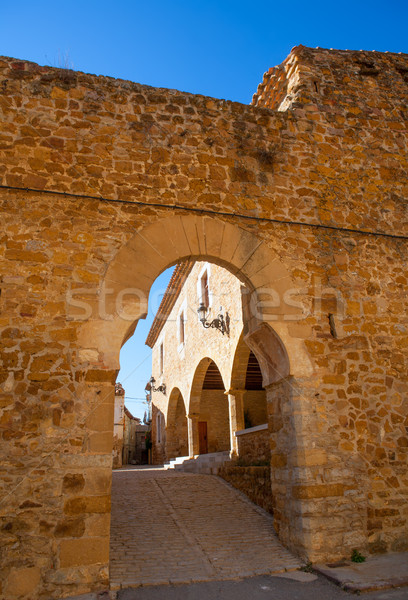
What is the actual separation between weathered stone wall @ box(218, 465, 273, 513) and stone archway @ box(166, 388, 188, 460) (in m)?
7.95

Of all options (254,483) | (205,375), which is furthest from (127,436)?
(254,483)

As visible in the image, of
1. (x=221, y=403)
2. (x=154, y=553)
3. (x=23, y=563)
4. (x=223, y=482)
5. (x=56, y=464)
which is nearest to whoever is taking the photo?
(x=23, y=563)

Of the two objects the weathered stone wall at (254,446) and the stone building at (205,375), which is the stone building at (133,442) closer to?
the stone building at (205,375)

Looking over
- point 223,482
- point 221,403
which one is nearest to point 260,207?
point 223,482

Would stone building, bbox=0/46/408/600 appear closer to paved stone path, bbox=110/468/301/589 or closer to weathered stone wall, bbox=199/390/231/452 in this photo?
paved stone path, bbox=110/468/301/589

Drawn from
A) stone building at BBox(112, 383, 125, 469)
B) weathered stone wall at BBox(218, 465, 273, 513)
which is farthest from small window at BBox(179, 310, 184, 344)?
weathered stone wall at BBox(218, 465, 273, 513)

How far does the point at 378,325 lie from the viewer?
543cm

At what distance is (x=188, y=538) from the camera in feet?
16.7

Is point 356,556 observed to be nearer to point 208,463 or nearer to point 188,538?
point 188,538

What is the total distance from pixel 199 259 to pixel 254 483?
369 centimetres

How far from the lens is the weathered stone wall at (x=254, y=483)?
6.26m

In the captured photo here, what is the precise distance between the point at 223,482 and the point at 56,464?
489cm

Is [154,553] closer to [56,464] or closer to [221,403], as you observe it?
[56,464]

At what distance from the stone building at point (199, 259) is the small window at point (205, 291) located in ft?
23.0
